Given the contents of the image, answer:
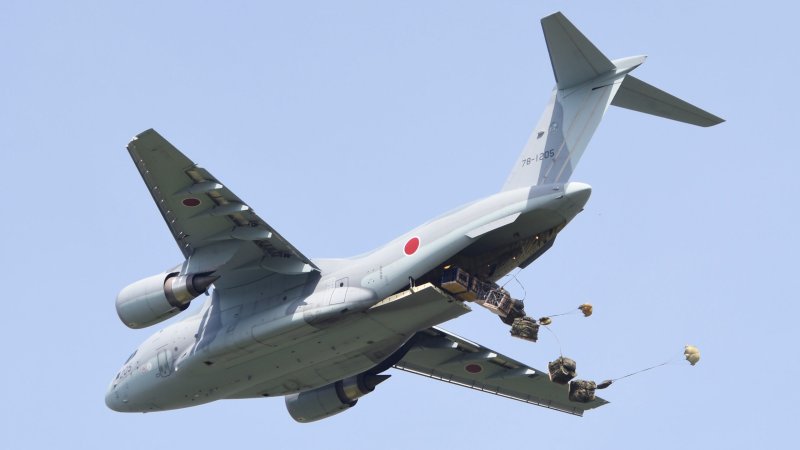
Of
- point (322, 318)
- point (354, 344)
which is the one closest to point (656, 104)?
point (354, 344)

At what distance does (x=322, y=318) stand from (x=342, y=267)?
1142mm

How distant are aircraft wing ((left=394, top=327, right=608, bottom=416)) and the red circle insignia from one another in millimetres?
5060

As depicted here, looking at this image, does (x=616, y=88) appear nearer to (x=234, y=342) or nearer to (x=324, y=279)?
(x=324, y=279)

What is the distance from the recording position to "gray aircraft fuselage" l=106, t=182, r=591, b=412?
2675cm

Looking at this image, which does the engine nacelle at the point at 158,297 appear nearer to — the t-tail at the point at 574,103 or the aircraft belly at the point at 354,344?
the aircraft belly at the point at 354,344

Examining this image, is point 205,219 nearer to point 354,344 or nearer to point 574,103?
point 354,344

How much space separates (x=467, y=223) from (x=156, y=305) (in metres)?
5.84

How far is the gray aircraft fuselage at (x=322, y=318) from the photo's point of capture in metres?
26.8

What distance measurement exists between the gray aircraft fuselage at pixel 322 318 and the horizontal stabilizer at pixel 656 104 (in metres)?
2.84

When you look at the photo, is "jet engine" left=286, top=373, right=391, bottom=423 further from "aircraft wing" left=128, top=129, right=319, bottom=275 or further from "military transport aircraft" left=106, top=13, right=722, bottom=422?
"aircraft wing" left=128, top=129, right=319, bottom=275

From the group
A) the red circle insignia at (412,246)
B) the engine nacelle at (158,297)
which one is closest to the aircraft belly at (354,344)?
the red circle insignia at (412,246)

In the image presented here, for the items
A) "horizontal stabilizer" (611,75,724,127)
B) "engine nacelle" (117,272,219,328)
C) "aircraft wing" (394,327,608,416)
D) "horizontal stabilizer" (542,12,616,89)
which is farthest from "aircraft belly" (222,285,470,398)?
"horizontal stabilizer" (611,75,724,127)

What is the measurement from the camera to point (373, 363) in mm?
30234

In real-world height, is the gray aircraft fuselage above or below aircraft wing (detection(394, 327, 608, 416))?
below
